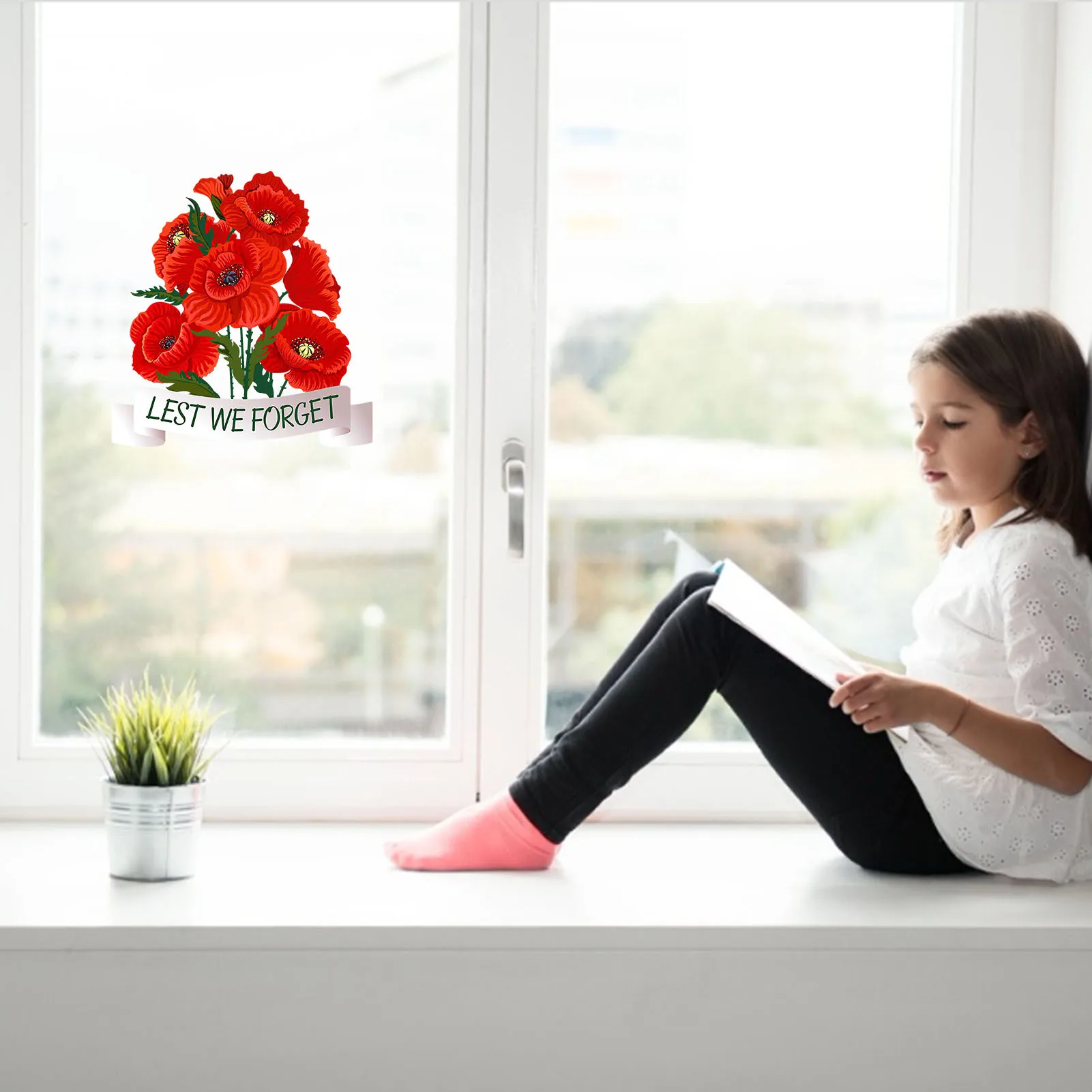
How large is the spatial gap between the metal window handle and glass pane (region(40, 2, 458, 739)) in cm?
9

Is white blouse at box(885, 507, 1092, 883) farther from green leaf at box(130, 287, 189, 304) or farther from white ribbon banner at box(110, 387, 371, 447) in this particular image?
green leaf at box(130, 287, 189, 304)

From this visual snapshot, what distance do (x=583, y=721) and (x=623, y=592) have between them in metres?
0.40

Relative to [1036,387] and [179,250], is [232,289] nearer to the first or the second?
[179,250]

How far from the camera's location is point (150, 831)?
1572 millimetres

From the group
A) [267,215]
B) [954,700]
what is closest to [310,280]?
[267,215]

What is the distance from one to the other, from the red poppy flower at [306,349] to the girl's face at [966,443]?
0.71 meters

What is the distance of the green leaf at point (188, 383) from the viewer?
148 centimetres

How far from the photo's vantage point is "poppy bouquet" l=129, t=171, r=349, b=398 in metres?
1.48

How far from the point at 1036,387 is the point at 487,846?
33.4 inches

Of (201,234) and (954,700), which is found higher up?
(201,234)

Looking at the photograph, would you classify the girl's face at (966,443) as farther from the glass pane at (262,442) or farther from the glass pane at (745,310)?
the glass pane at (262,442)

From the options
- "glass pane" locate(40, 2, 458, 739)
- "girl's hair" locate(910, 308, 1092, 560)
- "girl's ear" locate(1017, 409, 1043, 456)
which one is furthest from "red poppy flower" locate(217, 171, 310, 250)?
"girl's ear" locate(1017, 409, 1043, 456)

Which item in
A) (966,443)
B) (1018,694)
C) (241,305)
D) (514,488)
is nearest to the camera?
(241,305)

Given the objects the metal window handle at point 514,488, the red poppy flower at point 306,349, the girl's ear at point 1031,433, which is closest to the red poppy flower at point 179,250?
the red poppy flower at point 306,349
